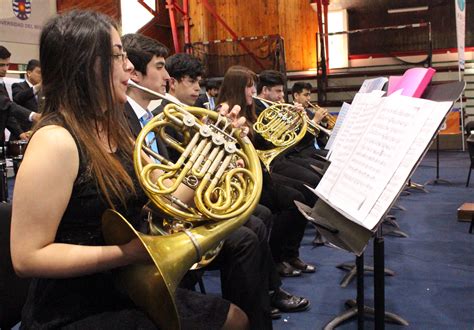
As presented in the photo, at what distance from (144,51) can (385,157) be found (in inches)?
52.4

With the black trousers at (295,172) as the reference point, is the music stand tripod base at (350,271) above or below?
below

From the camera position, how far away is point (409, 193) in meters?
5.16

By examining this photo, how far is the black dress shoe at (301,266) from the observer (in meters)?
2.98

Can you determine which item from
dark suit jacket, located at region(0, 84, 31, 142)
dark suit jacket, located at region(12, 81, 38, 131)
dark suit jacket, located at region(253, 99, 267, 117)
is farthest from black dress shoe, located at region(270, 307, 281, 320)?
dark suit jacket, located at region(12, 81, 38, 131)

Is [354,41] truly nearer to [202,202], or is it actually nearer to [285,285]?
[285,285]

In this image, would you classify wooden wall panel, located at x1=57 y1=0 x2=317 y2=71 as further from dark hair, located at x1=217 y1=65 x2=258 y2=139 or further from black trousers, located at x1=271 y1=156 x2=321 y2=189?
dark hair, located at x1=217 y1=65 x2=258 y2=139

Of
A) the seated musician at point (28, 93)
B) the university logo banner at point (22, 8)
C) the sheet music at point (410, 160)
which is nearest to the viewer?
the sheet music at point (410, 160)

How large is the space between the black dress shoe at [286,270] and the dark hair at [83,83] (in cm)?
181

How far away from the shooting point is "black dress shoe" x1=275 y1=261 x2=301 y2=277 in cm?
291

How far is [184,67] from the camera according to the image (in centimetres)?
299

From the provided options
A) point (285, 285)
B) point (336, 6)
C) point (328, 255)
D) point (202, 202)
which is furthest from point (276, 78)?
point (336, 6)

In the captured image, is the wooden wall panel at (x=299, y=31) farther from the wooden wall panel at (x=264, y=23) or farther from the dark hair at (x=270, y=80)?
the dark hair at (x=270, y=80)

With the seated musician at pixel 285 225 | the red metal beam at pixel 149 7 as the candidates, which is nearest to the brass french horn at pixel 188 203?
the seated musician at pixel 285 225

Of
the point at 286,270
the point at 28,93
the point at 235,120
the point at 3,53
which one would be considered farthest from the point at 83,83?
the point at 28,93
